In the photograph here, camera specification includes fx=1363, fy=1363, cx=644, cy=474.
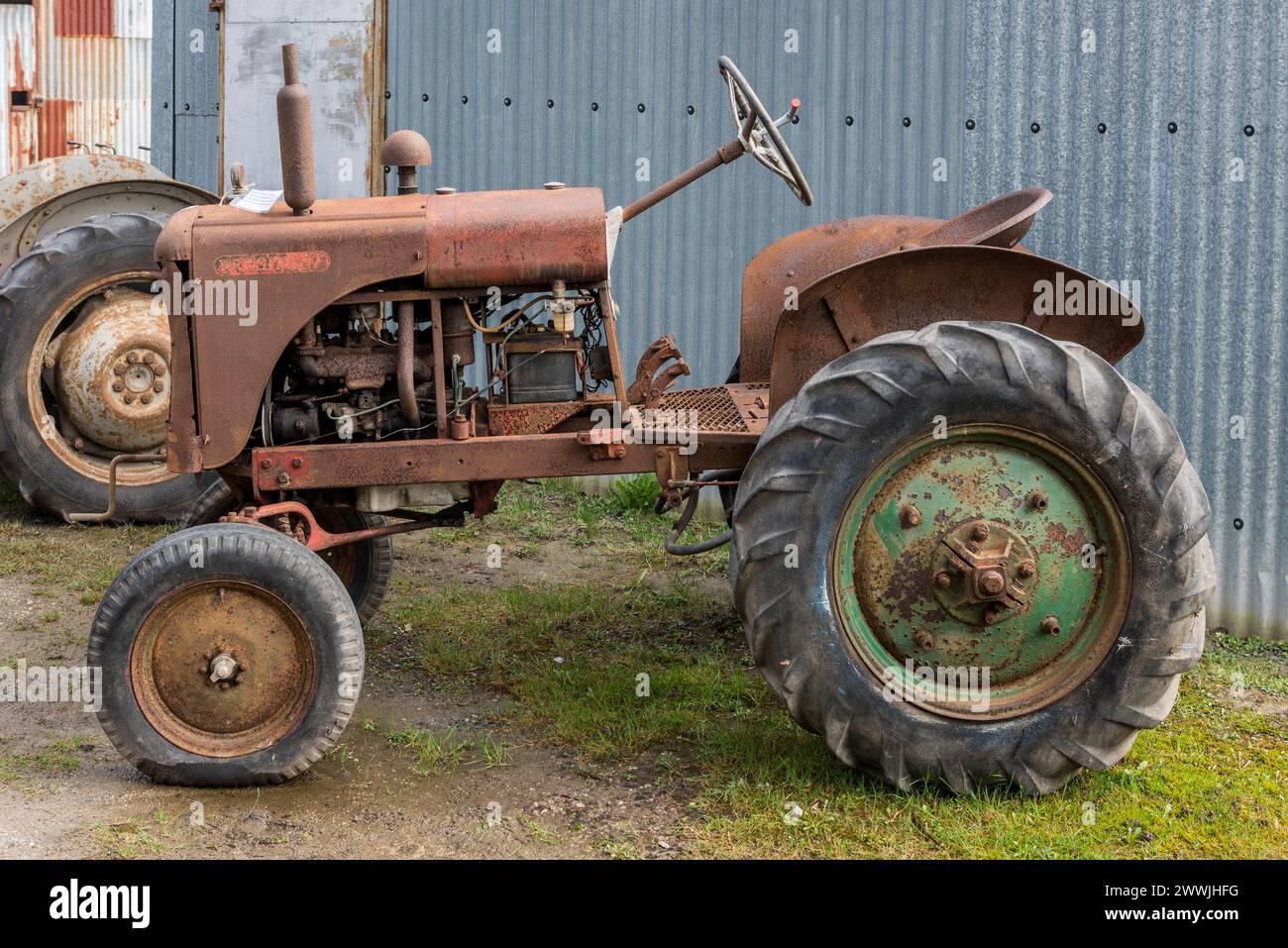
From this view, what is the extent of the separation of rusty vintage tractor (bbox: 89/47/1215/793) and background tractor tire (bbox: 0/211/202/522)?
2.93 m

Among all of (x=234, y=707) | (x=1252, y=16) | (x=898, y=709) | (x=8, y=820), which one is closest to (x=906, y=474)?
(x=898, y=709)

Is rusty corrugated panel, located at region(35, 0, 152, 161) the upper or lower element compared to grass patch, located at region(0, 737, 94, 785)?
upper

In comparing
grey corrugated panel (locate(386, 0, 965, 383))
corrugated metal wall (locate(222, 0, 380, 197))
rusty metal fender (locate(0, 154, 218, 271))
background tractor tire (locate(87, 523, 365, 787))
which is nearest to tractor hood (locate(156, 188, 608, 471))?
background tractor tire (locate(87, 523, 365, 787))

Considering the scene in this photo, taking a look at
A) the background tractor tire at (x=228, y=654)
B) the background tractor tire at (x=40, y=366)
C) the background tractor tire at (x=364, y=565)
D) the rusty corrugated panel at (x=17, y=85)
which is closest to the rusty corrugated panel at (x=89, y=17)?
the rusty corrugated panel at (x=17, y=85)

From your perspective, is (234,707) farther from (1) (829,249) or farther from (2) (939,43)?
(2) (939,43)

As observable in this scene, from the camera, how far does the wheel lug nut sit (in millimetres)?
3855

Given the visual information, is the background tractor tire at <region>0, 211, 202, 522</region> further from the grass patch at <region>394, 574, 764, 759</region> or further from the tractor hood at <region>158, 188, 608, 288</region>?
the tractor hood at <region>158, 188, 608, 288</region>

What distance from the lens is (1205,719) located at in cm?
477

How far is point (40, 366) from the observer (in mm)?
7008

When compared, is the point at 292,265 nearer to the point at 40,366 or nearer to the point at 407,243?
the point at 407,243

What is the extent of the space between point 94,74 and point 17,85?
2.64 feet

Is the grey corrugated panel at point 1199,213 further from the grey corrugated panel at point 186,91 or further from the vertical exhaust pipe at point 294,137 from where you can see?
the grey corrugated panel at point 186,91

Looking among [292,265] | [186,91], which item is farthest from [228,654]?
[186,91]

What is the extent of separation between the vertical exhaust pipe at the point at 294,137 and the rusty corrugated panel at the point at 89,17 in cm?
845
